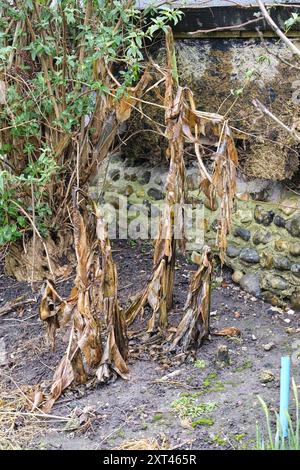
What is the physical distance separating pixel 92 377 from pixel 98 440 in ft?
1.66

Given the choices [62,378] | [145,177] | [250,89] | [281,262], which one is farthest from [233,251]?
[62,378]

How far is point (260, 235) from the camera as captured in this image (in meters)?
4.70

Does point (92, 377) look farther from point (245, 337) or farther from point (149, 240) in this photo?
point (149, 240)

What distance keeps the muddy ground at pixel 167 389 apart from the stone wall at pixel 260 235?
0.50 feet

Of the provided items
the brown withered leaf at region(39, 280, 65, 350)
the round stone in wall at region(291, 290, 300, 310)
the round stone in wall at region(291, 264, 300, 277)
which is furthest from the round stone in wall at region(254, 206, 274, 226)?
the brown withered leaf at region(39, 280, 65, 350)

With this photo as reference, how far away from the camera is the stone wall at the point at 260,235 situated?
179 inches

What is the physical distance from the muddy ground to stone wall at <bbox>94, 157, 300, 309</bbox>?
15 cm

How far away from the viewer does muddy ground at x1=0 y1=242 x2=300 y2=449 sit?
3.29 meters

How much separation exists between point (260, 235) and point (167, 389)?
Answer: 1508 mm

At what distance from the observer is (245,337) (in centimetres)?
420

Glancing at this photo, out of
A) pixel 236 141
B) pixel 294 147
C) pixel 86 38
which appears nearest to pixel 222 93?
pixel 236 141

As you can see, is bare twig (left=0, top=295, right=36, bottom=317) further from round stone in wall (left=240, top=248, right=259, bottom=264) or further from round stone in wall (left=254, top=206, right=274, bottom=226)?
round stone in wall (left=254, top=206, right=274, bottom=226)

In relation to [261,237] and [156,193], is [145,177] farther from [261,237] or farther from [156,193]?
[261,237]
